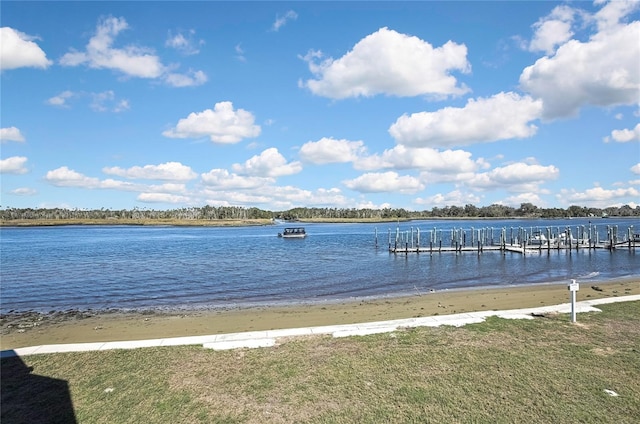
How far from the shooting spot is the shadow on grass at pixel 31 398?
19.1 feet

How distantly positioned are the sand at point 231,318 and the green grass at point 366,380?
460 cm

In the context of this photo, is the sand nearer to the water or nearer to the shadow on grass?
the water

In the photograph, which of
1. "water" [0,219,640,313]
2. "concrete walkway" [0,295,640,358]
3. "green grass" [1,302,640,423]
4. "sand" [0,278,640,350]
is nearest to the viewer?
"green grass" [1,302,640,423]

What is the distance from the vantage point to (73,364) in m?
7.90

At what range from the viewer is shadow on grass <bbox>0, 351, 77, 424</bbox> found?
5832 mm

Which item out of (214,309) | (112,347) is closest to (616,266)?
(214,309)

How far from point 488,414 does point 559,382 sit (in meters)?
1.84

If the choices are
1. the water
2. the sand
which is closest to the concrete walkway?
the sand

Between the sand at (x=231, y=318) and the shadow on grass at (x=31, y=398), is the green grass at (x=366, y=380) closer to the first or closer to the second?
the shadow on grass at (x=31, y=398)

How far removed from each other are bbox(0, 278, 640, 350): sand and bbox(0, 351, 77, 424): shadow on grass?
4765mm

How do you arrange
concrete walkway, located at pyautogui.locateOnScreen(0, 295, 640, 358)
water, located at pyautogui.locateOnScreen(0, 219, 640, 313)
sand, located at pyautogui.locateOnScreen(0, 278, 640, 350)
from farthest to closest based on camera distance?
water, located at pyautogui.locateOnScreen(0, 219, 640, 313), sand, located at pyautogui.locateOnScreen(0, 278, 640, 350), concrete walkway, located at pyautogui.locateOnScreen(0, 295, 640, 358)

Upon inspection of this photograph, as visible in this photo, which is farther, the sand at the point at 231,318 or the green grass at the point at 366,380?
the sand at the point at 231,318

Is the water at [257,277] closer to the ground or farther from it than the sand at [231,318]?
closer to the ground

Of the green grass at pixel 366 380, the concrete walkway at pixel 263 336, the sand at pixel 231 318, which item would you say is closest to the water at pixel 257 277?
the sand at pixel 231 318
